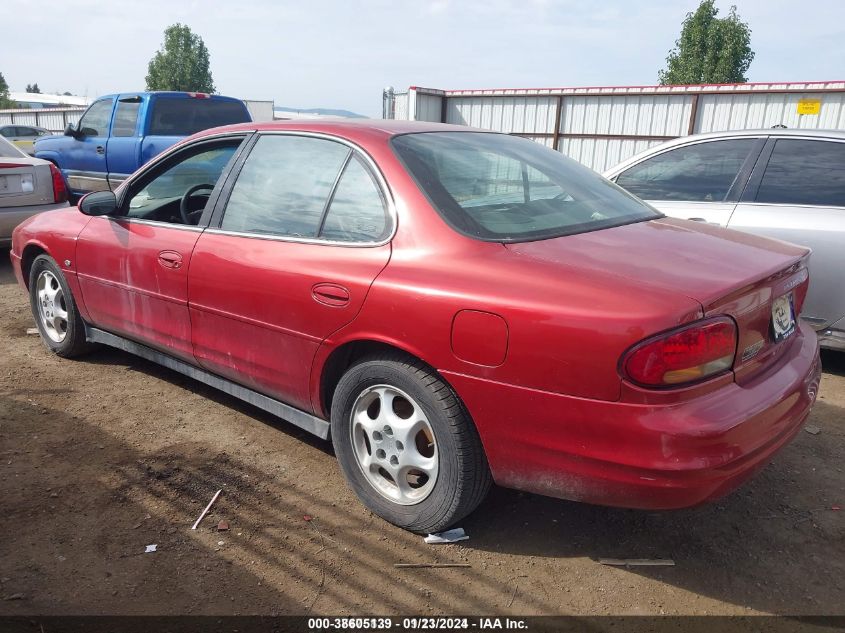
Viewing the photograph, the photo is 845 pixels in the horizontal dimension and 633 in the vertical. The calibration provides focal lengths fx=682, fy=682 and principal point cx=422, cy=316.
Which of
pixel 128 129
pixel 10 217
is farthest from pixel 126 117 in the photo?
pixel 10 217

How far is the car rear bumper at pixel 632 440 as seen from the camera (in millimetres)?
2131

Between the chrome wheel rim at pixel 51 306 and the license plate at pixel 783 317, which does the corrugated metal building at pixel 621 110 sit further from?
the license plate at pixel 783 317

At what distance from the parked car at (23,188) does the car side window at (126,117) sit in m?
1.79

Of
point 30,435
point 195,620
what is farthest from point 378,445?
point 30,435

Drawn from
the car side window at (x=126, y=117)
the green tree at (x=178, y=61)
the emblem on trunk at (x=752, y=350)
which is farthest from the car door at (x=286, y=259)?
the green tree at (x=178, y=61)

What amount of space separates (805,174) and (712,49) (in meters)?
33.8

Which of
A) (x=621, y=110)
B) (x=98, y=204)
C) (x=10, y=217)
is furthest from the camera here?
(x=621, y=110)

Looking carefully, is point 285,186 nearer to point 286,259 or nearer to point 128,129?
point 286,259

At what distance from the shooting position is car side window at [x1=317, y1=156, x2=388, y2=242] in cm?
280

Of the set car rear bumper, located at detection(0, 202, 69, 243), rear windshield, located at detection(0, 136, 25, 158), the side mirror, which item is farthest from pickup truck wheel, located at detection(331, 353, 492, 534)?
rear windshield, located at detection(0, 136, 25, 158)

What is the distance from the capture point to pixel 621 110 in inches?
597

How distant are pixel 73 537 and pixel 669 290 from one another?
8.10 ft

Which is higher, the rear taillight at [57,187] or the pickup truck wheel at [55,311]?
the rear taillight at [57,187]

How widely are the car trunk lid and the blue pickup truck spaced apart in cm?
Result: 756
